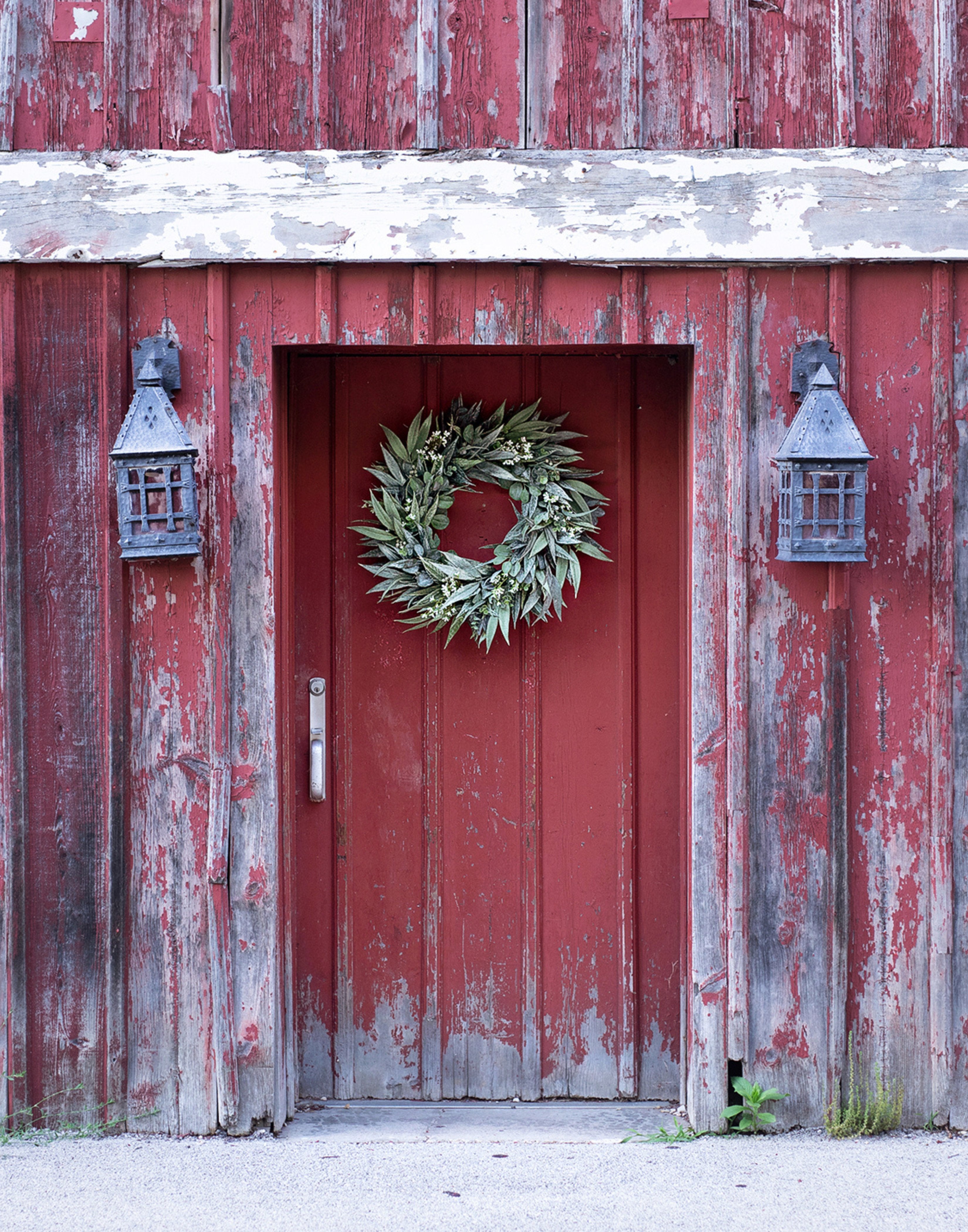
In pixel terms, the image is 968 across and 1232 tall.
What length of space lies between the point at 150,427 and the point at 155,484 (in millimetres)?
159

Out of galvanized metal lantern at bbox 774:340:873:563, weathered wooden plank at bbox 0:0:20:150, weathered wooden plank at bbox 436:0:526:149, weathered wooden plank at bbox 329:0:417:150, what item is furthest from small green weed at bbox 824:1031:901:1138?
weathered wooden plank at bbox 0:0:20:150

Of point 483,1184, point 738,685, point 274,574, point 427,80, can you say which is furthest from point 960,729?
point 427,80

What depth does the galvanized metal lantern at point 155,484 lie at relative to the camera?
9.44 feet

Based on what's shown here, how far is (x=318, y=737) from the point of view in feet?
11.0

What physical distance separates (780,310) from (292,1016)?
2604mm

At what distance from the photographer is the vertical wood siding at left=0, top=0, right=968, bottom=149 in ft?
10.0

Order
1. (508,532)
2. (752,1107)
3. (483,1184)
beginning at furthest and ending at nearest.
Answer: (508,532) → (752,1107) → (483,1184)

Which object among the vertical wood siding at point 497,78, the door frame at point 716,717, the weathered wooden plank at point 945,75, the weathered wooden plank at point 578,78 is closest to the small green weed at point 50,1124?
the door frame at point 716,717

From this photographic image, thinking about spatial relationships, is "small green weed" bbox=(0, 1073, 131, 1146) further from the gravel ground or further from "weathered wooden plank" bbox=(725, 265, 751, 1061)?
"weathered wooden plank" bbox=(725, 265, 751, 1061)

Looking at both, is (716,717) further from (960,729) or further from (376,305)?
(376,305)

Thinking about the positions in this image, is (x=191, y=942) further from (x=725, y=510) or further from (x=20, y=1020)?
(x=725, y=510)

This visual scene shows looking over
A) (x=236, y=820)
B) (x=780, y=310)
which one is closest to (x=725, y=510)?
(x=780, y=310)

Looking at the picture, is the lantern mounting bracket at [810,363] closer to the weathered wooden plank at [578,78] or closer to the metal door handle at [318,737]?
the weathered wooden plank at [578,78]

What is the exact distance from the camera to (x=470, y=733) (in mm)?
3391
